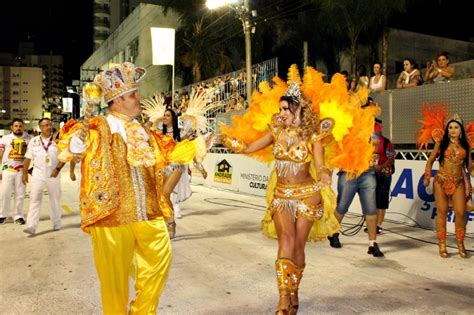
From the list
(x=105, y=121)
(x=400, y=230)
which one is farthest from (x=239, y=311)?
(x=400, y=230)

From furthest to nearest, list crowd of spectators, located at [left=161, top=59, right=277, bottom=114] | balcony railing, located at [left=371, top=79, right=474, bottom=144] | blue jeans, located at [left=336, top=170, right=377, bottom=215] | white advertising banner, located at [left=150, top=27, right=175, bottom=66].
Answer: crowd of spectators, located at [left=161, top=59, right=277, bottom=114], white advertising banner, located at [left=150, top=27, right=175, bottom=66], balcony railing, located at [left=371, top=79, right=474, bottom=144], blue jeans, located at [left=336, top=170, right=377, bottom=215]

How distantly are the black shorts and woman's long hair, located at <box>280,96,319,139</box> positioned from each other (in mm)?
3947

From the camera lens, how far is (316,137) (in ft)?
14.3

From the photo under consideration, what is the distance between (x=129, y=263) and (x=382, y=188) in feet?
18.3

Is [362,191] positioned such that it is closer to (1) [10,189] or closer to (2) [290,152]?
(2) [290,152]

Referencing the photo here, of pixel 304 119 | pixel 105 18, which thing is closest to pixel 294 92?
pixel 304 119

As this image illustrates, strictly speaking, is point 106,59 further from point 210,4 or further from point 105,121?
point 105,121

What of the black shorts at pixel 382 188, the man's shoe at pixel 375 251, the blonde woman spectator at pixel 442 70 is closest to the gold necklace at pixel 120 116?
the man's shoe at pixel 375 251

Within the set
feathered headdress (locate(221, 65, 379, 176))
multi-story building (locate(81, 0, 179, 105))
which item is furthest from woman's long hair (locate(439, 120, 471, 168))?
multi-story building (locate(81, 0, 179, 105))

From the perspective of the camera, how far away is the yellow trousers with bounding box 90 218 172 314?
3.41m

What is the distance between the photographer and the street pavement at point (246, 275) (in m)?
4.46

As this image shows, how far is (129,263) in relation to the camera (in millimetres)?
3492

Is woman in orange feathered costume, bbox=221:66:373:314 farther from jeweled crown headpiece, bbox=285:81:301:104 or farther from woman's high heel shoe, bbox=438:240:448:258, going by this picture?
woman's high heel shoe, bbox=438:240:448:258

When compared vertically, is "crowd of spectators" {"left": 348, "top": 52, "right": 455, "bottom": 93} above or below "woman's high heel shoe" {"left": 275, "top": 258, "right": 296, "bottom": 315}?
above
